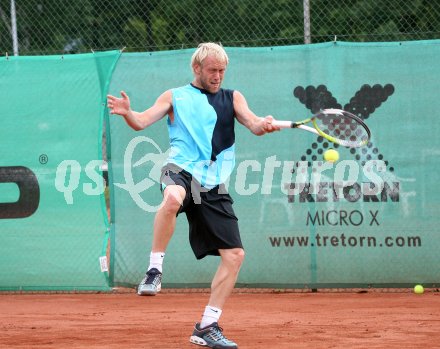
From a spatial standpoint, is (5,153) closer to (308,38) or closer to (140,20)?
(308,38)

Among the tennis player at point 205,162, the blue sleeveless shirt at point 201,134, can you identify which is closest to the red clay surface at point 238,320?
the tennis player at point 205,162

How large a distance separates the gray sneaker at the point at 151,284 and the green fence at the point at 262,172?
10.5 ft

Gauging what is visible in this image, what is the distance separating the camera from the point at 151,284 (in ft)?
17.6

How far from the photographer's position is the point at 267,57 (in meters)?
8.56

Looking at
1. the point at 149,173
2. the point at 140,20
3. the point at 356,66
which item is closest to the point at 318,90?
the point at 356,66

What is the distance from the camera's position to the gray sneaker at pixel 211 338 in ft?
18.4

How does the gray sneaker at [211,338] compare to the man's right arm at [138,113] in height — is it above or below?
below

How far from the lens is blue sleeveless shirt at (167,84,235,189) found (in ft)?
18.2

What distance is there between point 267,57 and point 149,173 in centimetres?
154

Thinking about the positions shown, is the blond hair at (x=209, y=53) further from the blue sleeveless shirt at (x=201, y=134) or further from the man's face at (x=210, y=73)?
the blue sleeveless shirt at (x=201, y=134)

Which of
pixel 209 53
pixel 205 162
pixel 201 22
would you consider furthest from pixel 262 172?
pixel 201 22

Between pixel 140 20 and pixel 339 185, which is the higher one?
pixel 140 20

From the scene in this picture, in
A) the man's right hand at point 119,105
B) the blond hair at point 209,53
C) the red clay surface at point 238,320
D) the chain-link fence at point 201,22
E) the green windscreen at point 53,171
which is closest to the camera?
the man's right hand at point 119,105

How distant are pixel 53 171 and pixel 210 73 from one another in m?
3.65
